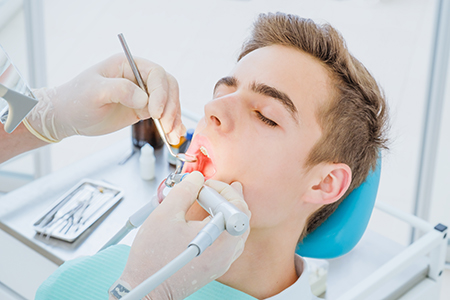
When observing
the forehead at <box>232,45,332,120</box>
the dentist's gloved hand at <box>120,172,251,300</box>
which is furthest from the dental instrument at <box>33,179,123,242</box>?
the forehead at <box>232,45,332,120</box>

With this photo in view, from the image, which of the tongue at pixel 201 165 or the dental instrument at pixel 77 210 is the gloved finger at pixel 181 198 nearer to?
the tongue at pixel 201 165

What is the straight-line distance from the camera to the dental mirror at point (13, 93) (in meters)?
0.82

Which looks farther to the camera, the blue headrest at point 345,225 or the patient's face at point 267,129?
the blue headrest at point 345,225

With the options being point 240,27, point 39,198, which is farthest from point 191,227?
point 240,27

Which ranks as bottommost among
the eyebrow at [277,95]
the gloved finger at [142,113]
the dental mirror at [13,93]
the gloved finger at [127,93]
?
the gloved finger at [142,113]

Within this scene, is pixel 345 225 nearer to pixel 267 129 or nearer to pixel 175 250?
pixel 267 129

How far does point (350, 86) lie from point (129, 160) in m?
1.17

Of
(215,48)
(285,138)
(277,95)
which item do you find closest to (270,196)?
(285,138)

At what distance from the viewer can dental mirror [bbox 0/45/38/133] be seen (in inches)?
32.4

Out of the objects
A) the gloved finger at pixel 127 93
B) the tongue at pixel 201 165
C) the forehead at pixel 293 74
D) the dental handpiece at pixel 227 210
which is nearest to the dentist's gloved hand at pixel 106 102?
the gloved finger at pixel 127 93

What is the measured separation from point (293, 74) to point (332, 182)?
312 millimetres

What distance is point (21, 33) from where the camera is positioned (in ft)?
9.81

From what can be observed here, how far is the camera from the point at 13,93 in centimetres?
83

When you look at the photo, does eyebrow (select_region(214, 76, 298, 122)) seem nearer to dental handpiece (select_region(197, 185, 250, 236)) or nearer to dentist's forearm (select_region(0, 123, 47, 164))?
dental handpiece (select_region(197, 185, 250, 236))
